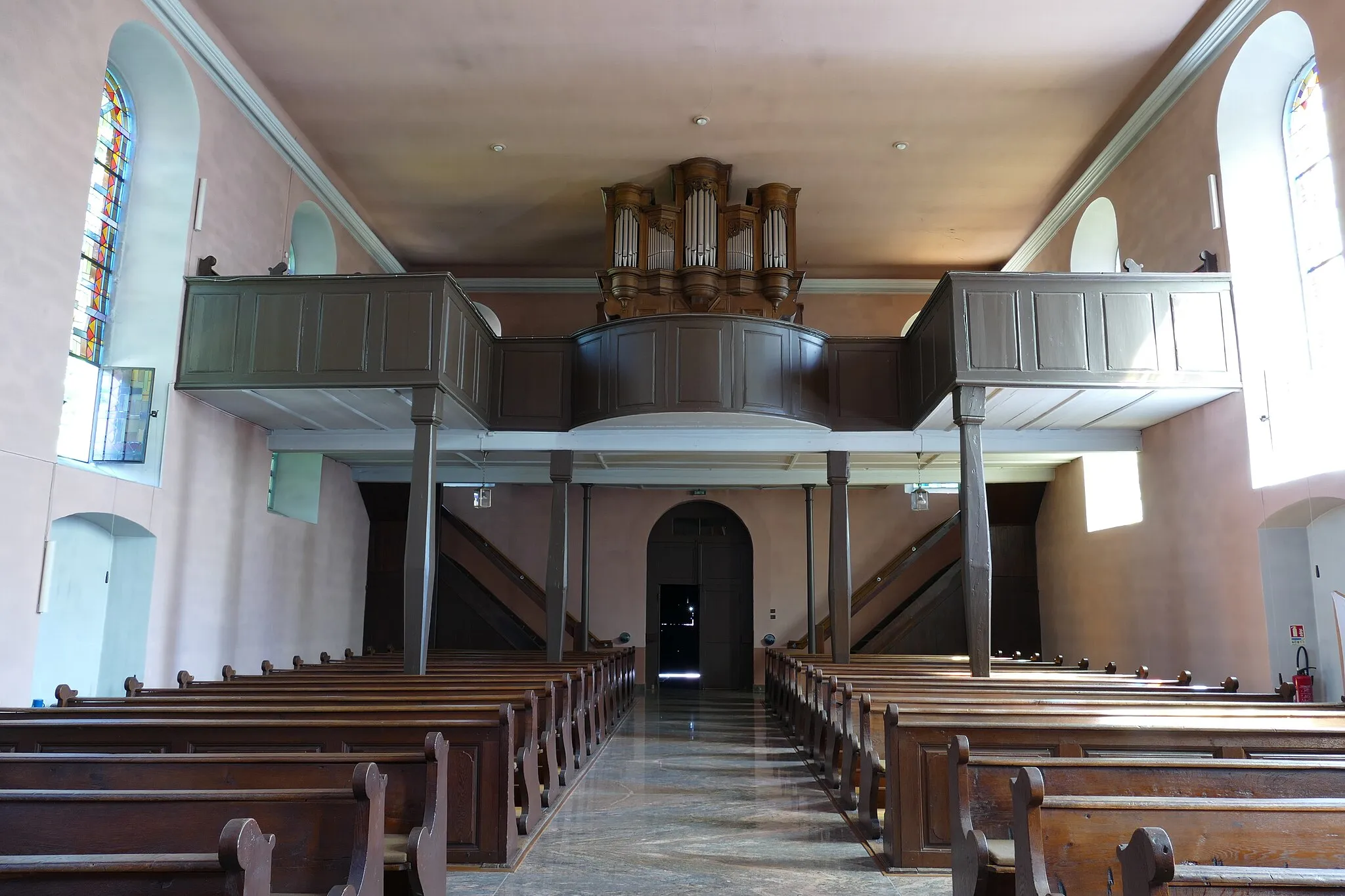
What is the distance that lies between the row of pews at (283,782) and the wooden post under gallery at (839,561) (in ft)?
12.0

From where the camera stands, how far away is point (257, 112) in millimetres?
10344

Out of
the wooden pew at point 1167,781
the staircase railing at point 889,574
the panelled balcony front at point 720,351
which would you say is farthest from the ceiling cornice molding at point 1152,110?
the wooden pew at point 1167,781

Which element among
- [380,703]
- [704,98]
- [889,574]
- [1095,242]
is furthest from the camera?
[889,574]

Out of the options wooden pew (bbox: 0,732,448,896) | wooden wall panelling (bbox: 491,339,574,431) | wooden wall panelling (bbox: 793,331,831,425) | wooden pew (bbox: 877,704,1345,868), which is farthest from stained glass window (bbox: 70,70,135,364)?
wooden pew (bbox: 877,704,1345,868)

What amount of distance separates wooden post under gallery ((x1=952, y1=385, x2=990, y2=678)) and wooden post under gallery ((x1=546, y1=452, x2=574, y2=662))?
4549 millimetres

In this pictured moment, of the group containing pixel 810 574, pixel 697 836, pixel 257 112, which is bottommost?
pixel 697 836

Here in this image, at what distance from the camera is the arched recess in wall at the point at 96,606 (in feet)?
27.0

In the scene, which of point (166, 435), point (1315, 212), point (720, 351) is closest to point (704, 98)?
point (720, 351)

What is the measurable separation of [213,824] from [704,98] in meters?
9.54

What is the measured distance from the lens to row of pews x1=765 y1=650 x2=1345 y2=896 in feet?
10.3

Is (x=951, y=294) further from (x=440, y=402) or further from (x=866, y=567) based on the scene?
(x=866, y=567)

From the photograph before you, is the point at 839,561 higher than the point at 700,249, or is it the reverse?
the point at 700,249

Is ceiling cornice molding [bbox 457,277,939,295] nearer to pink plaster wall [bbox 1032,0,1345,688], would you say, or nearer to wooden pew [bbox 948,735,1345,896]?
pink plaster wall [bbox 1032,0,1345,688]

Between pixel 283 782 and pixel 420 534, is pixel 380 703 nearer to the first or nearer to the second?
pixel 283 782
